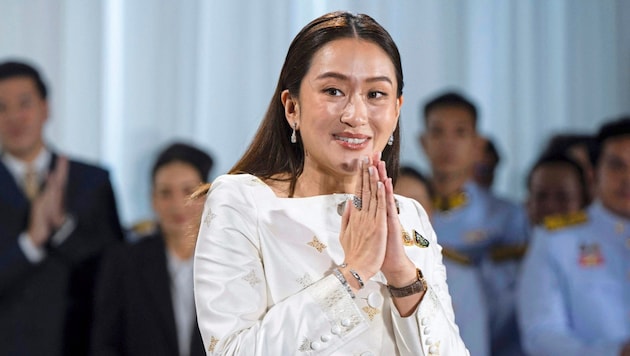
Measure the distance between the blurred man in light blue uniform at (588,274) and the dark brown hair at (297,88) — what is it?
5.42ft

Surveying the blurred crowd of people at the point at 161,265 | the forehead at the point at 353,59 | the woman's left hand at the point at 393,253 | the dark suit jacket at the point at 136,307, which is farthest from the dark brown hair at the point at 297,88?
the dark suit jacket at the point at 136,307

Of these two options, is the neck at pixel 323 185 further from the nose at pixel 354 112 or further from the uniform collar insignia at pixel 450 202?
the uniform collar insignia at pixel 450 202

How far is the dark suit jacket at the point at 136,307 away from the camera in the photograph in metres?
3.39

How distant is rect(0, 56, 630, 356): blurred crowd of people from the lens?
3.45 metres

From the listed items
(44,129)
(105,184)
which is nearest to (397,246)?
(105,184)

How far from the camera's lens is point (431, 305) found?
1706mm

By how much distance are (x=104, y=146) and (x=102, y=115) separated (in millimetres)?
118

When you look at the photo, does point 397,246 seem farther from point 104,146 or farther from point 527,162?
point 527,162

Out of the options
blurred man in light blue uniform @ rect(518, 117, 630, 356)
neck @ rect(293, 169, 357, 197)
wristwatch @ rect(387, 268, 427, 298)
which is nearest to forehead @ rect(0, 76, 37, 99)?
blurred man in light blue uniform @ rect(518, 117, 630, 356)

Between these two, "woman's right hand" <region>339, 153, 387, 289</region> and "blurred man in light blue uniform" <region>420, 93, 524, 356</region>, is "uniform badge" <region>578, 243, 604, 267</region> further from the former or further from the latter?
"woman's right hand" <region>339, 153, 387, 289</region>

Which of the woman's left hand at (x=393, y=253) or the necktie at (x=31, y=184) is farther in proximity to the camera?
the necktie at (x=31, y=184)

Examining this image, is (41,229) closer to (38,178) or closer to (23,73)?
(38,178)

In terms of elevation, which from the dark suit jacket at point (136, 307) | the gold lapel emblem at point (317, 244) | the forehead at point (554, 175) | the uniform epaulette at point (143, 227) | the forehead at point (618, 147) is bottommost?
the dark suit jacket at point (136, 307)

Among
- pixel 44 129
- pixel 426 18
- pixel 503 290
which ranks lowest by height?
pixel 503 290
